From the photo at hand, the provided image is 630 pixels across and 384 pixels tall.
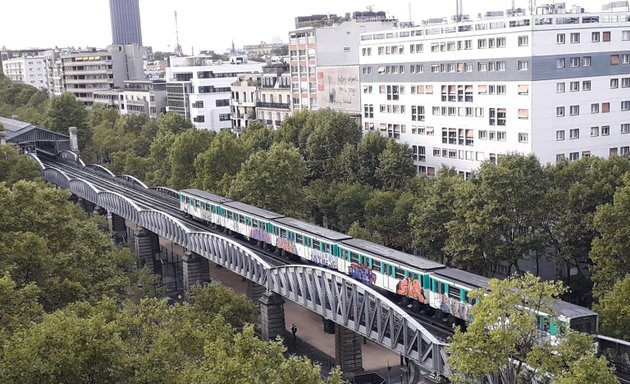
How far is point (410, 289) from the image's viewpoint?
152 feet

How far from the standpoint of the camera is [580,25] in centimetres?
7350

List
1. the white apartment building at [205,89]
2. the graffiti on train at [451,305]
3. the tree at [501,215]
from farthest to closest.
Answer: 1. the white apartment building at [205,89]
2. the tree at [501,215]
3. the graffiti on train at [451,305]

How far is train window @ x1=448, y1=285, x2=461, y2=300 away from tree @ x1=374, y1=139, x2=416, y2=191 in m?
37.7

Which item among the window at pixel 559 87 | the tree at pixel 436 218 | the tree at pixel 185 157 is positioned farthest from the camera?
the tree at pixel 185 157

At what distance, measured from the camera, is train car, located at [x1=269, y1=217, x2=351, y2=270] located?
178 ft

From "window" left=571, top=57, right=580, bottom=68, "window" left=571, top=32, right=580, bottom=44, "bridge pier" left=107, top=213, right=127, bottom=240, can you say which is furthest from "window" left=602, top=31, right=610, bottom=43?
"bridge pier" left=107, top=213, right=127, bottom=240

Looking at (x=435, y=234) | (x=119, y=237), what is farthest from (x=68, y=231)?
(x=119, y=237)

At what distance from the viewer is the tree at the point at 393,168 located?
8044 centimetres

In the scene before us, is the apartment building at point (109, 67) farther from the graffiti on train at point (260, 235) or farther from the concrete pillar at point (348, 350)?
the concrete pillar at point (348, 350)

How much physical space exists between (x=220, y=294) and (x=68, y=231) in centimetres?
1044

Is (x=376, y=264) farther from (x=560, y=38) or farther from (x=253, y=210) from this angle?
(x=560, y=38)

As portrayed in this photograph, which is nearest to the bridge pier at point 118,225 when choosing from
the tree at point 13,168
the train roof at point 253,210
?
the tree at point 13,168

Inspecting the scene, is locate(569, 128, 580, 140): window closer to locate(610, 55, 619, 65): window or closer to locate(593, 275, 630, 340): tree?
locate(610, 55, 619, 65): window

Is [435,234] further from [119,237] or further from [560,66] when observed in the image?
[119,237]
